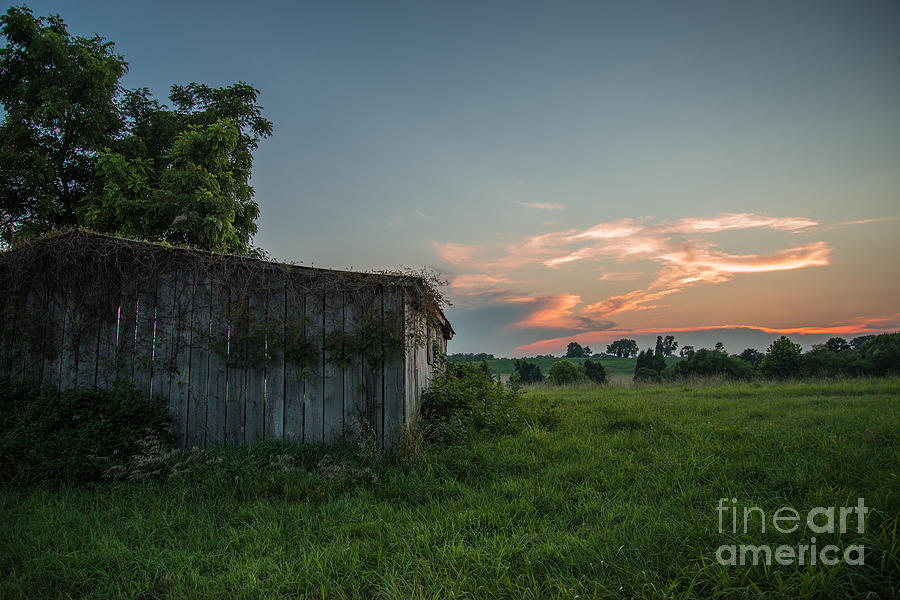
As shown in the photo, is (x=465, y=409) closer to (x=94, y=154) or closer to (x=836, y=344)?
(x=94, y=154)

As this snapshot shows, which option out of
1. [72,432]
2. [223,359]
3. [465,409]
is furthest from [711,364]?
[72,432]

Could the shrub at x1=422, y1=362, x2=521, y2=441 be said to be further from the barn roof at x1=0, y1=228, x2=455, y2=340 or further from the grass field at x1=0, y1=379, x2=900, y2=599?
the barn roof at x1=0, y1=228, x2=455, y2=340

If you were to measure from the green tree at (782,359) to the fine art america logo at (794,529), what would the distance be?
27017 millimetres

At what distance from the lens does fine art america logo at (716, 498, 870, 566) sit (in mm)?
2586

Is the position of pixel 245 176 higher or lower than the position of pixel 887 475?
higher

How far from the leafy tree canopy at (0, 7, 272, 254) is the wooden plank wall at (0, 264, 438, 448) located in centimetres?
721

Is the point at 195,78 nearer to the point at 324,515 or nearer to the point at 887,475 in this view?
the point at 324,515

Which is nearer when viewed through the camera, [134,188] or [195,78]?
[134,188]

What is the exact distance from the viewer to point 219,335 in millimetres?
6031

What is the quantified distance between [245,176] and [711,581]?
19.1m

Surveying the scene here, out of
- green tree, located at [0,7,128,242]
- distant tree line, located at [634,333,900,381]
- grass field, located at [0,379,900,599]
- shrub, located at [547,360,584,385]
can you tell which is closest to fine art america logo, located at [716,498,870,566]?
grass field, located at [0,379,900,599]

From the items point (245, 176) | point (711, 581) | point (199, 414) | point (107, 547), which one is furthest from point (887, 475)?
point (245, 176)

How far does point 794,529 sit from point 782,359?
2882cm

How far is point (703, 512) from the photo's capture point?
3.52 m
